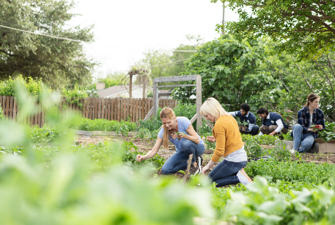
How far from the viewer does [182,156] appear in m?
5.24

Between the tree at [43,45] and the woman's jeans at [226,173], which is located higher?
the tree at [43,45]

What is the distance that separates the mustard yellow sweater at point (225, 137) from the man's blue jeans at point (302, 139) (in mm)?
3639

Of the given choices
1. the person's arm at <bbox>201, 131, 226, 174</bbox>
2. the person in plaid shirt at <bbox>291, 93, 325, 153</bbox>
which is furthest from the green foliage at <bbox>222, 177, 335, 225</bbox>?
the person in plaid shirt at <bbox>291, 93, 325, 153</bbox>

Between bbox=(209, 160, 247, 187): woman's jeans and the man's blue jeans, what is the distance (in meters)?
3.52

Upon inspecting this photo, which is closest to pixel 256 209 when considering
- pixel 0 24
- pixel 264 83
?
pixel 264 83

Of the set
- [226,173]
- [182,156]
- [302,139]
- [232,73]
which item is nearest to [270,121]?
[302,139]

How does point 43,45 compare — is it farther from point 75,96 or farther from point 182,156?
point 182,156

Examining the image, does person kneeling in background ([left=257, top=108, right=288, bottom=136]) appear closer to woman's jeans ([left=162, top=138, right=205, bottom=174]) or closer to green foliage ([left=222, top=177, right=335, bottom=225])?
woman's jeans ([left=162, top=138, right=205, bottom=174])

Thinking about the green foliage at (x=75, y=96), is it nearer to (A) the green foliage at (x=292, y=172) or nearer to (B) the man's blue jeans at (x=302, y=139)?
(B) the man's blue jeans at (x=302, y=139)

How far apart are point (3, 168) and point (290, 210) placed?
3.06ft

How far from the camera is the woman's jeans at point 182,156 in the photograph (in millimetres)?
4942

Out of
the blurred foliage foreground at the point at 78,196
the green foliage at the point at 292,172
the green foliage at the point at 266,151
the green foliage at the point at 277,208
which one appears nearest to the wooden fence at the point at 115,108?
the green foliage at the point at 266,151

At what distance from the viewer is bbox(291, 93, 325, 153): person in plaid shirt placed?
23.4ft

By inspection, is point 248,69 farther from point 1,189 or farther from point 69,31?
point 69,31
